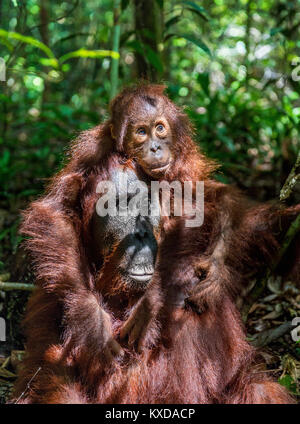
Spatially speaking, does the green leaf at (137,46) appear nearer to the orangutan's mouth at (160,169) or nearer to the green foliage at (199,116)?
the green foliage at (199,116)

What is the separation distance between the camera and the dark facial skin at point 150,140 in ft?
10.7

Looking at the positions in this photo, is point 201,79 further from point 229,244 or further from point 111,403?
point 111,403

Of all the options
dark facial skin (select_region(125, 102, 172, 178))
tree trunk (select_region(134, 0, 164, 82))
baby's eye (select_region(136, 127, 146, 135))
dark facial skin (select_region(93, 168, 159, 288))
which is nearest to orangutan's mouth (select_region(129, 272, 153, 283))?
dark facial skin (select_region(93, 168, 159, 288))

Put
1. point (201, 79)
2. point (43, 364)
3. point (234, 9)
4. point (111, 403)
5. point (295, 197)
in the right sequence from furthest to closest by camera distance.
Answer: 1. point (234, 9)
2. point (201, 79)
3. point (295, 197)
4. point (43, 364)
5. point (111, 403)

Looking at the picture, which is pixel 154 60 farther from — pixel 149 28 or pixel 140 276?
pixel 140 276

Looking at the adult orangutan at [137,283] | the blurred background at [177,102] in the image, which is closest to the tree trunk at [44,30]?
the blurred background at [177,102]

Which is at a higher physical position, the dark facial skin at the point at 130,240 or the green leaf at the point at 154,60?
the green leaf at the point at 154,60

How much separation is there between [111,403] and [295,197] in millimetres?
2937

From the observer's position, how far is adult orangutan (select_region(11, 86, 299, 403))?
2980 millimetres

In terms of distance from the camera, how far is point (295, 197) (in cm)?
508

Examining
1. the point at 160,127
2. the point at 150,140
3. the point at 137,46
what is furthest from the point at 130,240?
the point at 137,46

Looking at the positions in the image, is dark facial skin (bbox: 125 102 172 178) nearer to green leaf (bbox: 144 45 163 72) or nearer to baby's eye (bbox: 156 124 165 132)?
baby's eye (bbox: 156 124 165 132)
